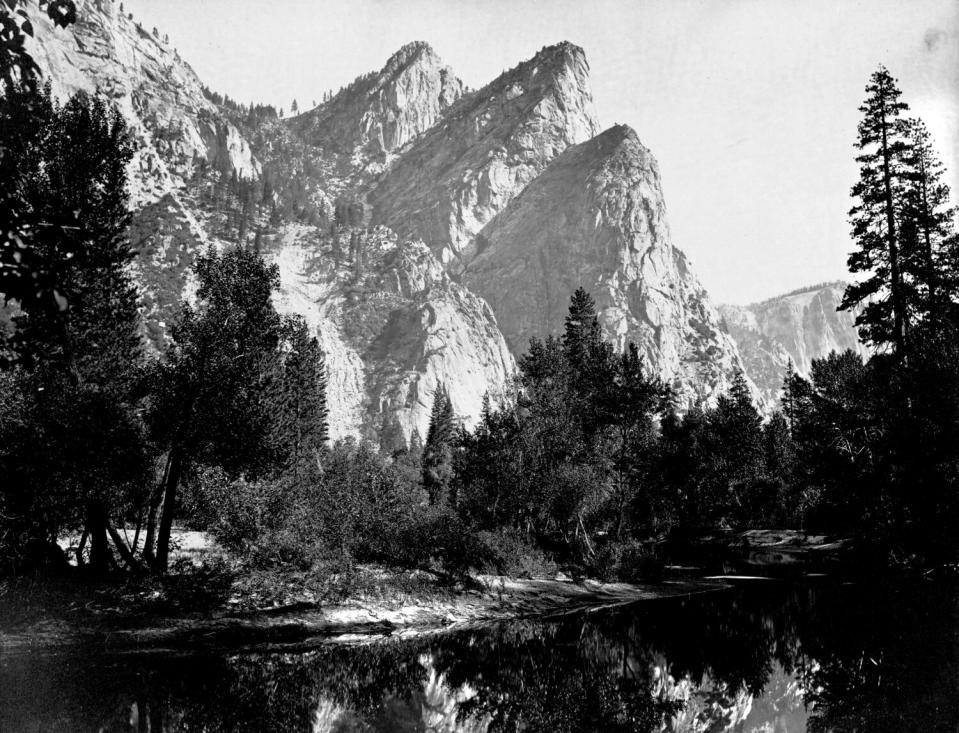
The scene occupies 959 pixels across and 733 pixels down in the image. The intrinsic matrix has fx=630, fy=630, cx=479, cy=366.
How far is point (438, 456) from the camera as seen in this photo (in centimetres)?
9919

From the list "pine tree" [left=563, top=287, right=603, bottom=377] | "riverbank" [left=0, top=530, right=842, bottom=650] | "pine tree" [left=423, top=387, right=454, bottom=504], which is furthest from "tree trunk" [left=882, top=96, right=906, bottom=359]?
"pine tree" [left=423, top=387, right=454, bottom=504]

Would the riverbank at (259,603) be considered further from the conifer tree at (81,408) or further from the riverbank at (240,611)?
the conifer tree at (81,408)

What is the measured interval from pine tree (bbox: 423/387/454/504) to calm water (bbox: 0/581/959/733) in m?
57.8

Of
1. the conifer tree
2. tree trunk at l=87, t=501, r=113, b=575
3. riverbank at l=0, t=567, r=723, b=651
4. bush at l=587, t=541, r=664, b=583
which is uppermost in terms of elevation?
the conifer tree

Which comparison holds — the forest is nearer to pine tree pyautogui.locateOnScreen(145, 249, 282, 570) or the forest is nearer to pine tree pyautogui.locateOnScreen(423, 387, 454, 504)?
pine tree pyautogui.locateOnScreen(145, 249, 282, 570)

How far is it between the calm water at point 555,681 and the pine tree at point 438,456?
5781cm

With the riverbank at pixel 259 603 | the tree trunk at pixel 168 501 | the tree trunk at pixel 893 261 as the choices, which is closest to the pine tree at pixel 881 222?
the tree trunk at pixel 893 261

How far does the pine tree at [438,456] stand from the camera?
86.8 m

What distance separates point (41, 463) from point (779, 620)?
27626 millimetres

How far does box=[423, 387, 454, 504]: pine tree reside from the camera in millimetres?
86812

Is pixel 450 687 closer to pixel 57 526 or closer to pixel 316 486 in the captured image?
pixel 57 526

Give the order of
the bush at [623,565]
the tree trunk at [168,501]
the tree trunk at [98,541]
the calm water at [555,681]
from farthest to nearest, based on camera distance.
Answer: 1. the bush at [623,565]
2. the tree trunk at [168,501]
3. the tree trunk at [98,541]
4. the calm water at [555,681]

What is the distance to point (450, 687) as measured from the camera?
16.2m

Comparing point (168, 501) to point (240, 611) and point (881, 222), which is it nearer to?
point (240, 611)
